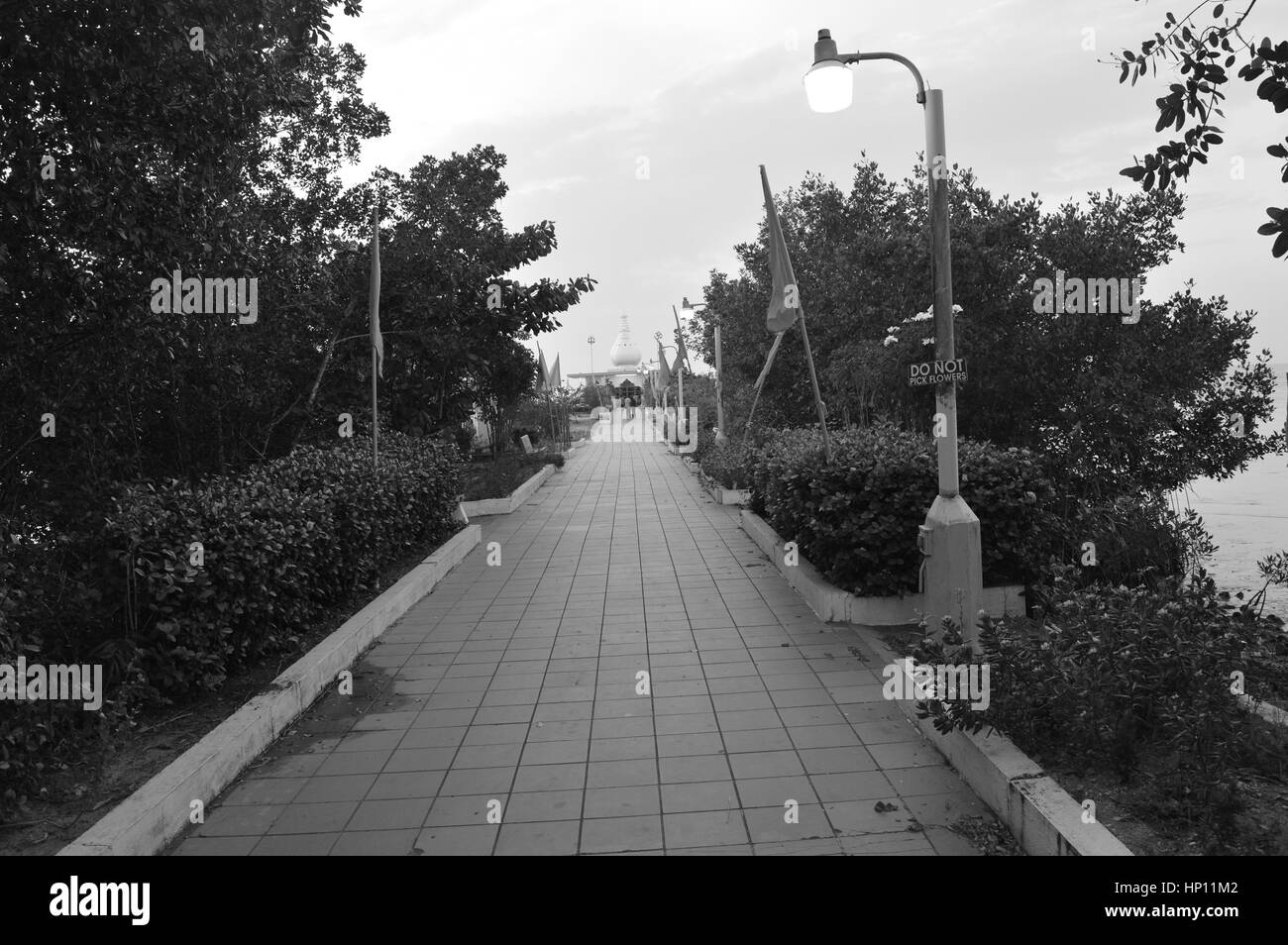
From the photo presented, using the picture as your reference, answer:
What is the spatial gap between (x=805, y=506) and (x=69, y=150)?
6.11 meters

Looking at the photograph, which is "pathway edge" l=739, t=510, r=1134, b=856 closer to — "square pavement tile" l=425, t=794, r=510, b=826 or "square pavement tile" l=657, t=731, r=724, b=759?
"square pavement tile" l=657, t=731, r=724, b=759

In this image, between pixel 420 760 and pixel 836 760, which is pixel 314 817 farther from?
pixel 836 760

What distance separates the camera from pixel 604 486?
2022cm

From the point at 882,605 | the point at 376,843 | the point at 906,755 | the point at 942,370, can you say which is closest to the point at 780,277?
the point at 882,605

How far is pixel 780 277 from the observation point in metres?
9.62

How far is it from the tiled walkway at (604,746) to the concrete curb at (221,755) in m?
0.11

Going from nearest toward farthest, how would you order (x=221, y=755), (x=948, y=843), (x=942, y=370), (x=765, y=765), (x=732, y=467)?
(x=948, y=843) < (x=221, y=755) < (x=765, y=765) < (x=942, y=370) < (x=732, y=467)

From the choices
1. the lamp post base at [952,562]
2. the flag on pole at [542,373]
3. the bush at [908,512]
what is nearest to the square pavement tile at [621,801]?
the lamp post base at [952,562]

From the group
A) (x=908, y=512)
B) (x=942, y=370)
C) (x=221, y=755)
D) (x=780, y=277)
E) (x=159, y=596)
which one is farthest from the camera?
(x=780, y=277)

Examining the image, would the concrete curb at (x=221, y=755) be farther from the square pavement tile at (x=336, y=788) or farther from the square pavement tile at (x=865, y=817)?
the square pavement tile at (x=865, y=817)

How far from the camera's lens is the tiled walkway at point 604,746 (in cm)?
421

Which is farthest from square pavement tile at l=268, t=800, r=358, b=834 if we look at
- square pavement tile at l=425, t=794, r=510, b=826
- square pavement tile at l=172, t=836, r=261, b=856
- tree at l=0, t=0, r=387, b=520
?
tree at l=0, t=0, r=387, b=520

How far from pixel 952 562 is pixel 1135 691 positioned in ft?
5.43
